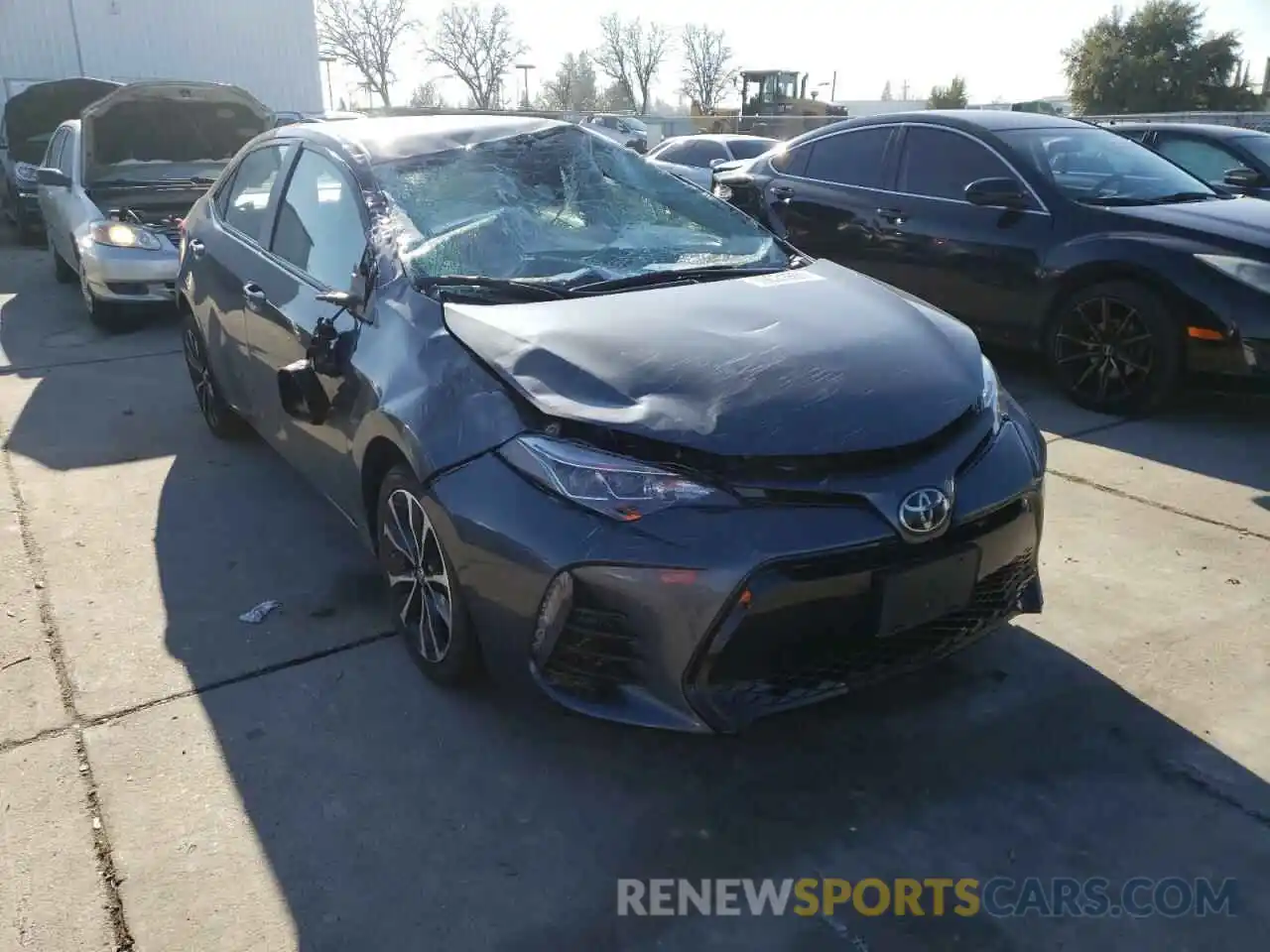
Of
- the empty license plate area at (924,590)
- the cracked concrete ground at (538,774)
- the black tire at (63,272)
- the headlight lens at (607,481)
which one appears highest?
the headlight lens at (607,481)

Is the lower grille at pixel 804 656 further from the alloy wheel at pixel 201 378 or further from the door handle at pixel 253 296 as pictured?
the alloy wheel at pixel 201 378

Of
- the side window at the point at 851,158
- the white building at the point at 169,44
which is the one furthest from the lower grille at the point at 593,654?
the white building at the point at 169,44

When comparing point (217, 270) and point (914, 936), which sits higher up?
point (217, 270)

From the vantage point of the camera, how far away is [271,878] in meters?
2.18

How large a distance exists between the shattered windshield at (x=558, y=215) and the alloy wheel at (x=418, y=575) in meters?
0.71

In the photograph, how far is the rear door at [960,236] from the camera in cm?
553

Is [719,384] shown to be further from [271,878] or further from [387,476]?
[271,878]

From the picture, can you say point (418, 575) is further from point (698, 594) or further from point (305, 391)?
point (698, 594)

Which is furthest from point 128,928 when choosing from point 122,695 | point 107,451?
point 107,451

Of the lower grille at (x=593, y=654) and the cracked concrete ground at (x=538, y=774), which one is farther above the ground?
the lower grille at (x=593, y=654)

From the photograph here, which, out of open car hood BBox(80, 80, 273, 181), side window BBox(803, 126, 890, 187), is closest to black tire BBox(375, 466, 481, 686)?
side window BBox(803, 126, 890, 187)

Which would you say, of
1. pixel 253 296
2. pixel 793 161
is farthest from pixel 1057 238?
pixel 253 296

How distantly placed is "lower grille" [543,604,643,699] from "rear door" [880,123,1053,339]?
13.8 ft

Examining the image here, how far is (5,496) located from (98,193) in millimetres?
4451
